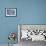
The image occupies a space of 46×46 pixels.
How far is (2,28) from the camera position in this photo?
3.98 m

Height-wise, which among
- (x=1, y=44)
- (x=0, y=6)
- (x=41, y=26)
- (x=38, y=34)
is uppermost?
(x=0, y=6)

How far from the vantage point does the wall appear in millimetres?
3971

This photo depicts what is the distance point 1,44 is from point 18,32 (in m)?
0.68

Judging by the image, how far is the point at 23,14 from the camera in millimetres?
3982

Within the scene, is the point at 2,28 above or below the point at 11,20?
below

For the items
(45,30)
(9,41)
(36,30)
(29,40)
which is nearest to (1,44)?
(9,41)

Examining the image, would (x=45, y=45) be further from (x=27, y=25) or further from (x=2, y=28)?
(x=2, y=28)

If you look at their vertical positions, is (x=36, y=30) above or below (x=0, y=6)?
below

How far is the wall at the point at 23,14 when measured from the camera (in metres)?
3.97

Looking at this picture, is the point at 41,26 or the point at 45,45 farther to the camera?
the point at 41,26

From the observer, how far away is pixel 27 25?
152 inches

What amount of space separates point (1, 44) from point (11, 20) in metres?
0.83

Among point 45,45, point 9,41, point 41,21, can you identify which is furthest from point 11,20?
point 45,45

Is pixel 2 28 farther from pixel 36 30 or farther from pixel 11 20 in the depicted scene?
pixel 36 30
